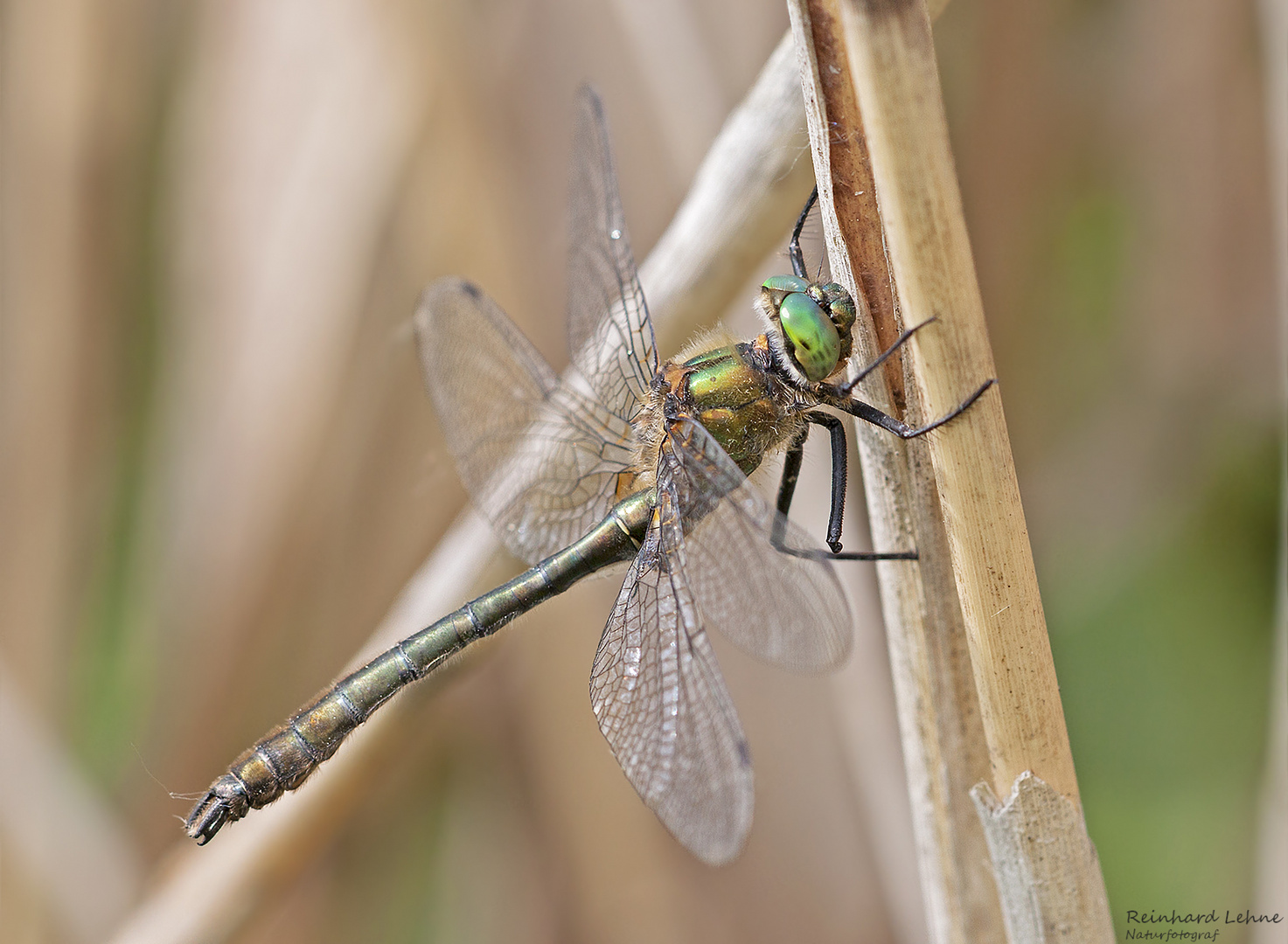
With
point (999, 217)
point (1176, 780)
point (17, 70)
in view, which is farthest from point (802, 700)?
point (17, 70)

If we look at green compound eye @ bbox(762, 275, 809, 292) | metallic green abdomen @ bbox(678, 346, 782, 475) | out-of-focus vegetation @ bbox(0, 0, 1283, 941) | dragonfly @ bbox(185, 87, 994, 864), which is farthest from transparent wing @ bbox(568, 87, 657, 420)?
out-of-focus vegetation @ bbox(0, 0, 1283, 941)

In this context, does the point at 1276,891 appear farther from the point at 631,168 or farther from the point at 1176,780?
the point at 631,168

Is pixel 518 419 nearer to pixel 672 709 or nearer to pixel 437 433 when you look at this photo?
pixel 437 433

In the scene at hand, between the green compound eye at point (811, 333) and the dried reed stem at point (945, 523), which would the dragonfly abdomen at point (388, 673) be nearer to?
the green compound eye at point (811, 333)

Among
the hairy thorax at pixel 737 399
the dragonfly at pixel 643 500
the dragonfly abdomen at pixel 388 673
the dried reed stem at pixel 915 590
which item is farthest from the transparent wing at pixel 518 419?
the dried reed stem at pixel 915 590

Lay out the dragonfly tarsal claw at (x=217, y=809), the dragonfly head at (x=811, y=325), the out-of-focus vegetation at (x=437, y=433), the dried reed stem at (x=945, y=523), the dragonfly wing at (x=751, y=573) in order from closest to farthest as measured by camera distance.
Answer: the dried reed stem at (x=945, y=523)
the dragonfly wing at (x=751, y=573)
the dragonfly head at (x=811, y=325)
the dragonfly tarsal claw at (x=217, y=809)
the out-of-focus vegetation at (x=437, y=433)
